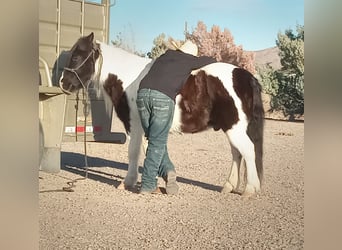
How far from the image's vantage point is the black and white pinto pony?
1.56 meters

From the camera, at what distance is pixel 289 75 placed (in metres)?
1.42

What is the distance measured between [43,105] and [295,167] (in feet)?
2.48

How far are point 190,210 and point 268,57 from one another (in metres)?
0.51

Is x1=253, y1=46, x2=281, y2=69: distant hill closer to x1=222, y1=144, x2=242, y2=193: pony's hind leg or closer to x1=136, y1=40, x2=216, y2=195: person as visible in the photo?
x1=136, y1=40, x2=216, y2=195: person

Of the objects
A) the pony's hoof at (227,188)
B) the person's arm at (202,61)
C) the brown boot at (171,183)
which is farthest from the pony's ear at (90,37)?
the pony's hoof at (227,188)

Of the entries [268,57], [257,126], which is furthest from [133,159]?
[268,57]

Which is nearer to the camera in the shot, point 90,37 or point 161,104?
point 90,37

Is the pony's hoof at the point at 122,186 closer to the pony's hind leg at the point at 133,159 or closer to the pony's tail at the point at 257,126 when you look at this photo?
the pony's hind leg at the point at 133,159

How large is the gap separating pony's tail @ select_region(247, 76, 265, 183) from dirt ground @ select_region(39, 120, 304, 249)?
2 centimetres

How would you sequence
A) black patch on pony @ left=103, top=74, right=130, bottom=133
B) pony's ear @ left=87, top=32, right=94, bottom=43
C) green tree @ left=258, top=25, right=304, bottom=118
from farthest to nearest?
black patch on pony @ left=103, top=74, right=130, bottom=133
pony's ear @ left=87, top=32, right=94, bottom=43
green tree @ left=258, top=25, right=304, bottom=118

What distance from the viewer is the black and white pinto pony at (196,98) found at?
5.12 feet

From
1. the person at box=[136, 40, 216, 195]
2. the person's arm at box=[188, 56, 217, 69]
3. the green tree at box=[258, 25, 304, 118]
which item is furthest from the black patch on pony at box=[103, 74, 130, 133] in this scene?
the green tree at box=[258, 25, 304, 118]

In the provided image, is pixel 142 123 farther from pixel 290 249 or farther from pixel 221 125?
pixel 290 249

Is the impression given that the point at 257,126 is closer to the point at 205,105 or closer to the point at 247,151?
the point at 247,151
